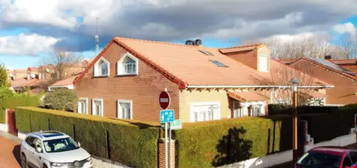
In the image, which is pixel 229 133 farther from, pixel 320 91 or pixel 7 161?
pixel 320 91

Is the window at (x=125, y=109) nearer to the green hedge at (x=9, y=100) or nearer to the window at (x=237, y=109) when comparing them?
the window at (x=237, y=109)

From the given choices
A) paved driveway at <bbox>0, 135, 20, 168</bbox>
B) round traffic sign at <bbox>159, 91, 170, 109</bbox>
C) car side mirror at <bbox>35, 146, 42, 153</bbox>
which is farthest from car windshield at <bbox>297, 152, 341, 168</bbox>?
paved driveway at <bbox>0, 135, 20, 168</bbox>

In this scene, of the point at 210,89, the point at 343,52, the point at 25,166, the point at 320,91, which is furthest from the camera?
the point at 343,52

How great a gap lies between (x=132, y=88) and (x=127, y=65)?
1.97 metres

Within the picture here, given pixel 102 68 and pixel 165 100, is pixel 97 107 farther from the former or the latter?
pixel 165 100

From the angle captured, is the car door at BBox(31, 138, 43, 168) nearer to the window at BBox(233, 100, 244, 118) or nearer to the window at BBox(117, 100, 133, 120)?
the window at BBox(117, 100, 133, 120)

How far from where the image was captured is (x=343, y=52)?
68875 millimetres

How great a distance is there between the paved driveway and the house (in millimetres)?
5994

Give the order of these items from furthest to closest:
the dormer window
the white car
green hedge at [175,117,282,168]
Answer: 1. the dormer window
2. the white car
3. green hedge at [175,117,282,168]

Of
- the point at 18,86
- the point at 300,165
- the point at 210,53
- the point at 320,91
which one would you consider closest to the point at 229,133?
A: the point at 300,165

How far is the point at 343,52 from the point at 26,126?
215 feet

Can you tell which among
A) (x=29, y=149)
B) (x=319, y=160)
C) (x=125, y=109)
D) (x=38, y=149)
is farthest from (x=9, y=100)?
(x=319, y=160)

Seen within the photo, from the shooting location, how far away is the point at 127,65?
2236 cm

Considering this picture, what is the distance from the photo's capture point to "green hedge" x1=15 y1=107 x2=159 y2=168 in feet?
40.3
